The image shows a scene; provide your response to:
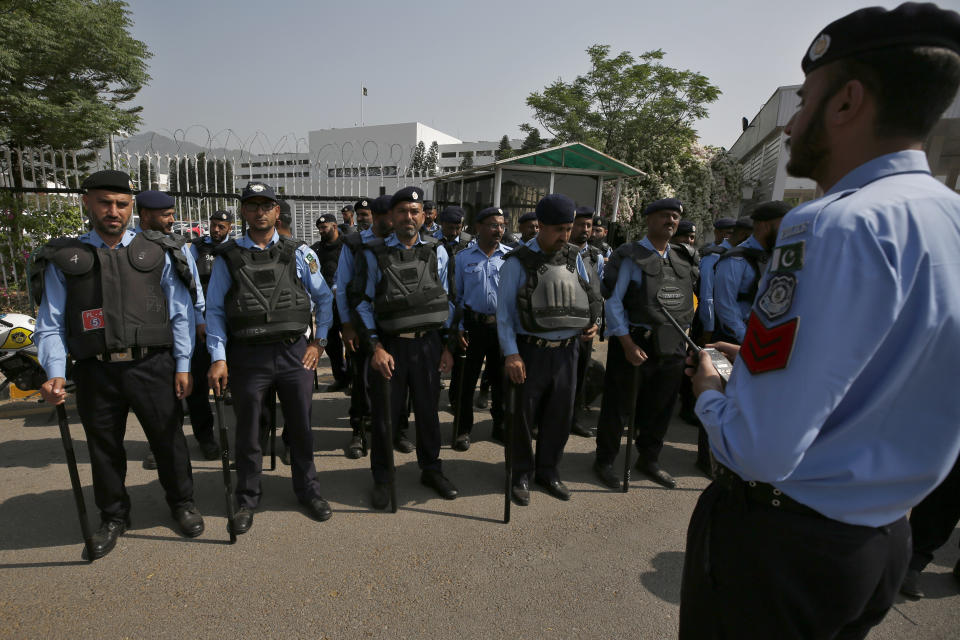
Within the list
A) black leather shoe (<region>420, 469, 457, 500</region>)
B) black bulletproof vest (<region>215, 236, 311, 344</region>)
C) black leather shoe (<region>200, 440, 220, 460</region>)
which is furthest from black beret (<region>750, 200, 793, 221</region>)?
black leather shoe (<region>200, 440, 220, 460</region>)

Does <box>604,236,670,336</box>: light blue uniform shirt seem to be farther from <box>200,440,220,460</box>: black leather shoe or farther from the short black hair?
<box>200,440,220,460</box>: black leather shoe

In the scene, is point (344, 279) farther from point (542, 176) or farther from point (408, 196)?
point (542, 176)

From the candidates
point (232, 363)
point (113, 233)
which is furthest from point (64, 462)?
point (113, 233)

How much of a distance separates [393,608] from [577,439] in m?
2.87

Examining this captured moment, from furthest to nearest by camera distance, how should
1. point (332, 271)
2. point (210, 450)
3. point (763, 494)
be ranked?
point (332, 271)
point (210, 450)
point (763, 494)

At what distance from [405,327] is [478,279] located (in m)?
1.55

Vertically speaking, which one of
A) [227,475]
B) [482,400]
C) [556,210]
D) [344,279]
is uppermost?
[556,210]

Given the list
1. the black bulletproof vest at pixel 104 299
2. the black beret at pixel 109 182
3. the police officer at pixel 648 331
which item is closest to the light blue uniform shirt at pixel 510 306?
the police officer at pixel 648 331

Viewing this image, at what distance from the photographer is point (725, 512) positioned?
128 centimetres

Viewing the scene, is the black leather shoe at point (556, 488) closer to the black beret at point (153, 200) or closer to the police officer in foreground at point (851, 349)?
the police officer in foreground at point (851, 349)

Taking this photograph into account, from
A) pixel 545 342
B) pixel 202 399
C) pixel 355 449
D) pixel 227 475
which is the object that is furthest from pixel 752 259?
pixel 202 399

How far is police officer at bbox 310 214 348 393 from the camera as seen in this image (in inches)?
235

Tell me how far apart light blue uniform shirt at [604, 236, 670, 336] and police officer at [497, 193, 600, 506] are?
8.4 inches

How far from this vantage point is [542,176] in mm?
11766
